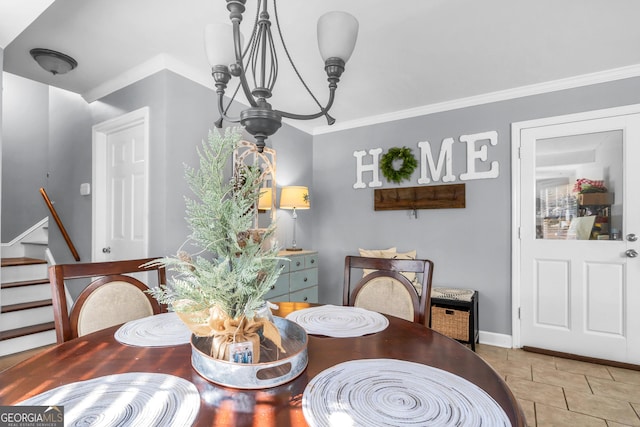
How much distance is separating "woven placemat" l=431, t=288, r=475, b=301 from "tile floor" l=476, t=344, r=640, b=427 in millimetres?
509

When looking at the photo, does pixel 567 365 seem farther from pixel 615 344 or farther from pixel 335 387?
pixel 335 387

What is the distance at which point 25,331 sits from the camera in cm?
268

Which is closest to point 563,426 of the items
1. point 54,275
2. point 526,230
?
point 526,230

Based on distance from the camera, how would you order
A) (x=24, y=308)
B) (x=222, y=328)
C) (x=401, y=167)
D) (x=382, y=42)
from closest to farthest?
1. (x=222, y=328)
2. (x=382, y=42)
3. (x=24, y=308)
4. (x=401, y=167)

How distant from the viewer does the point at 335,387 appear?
2.44ft

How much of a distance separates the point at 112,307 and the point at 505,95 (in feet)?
11.3

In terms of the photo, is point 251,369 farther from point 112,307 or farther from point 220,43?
point 220,43

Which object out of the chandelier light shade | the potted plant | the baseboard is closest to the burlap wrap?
the potted plant

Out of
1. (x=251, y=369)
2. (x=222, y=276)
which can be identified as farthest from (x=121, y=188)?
(x=251, y=369)

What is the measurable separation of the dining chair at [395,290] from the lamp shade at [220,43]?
115 cm

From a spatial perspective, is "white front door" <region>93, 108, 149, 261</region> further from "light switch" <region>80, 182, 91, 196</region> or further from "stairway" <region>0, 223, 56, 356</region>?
"stairway" <region>0, 223, 56, 356</region>

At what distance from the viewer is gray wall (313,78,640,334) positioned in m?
2.92

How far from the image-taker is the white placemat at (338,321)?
45.1 inches

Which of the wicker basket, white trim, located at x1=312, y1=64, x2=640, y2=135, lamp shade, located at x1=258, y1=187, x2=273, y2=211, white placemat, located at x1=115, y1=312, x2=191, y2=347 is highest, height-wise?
white trim, located at x1=312, y1=64, x2=640, y2=135
